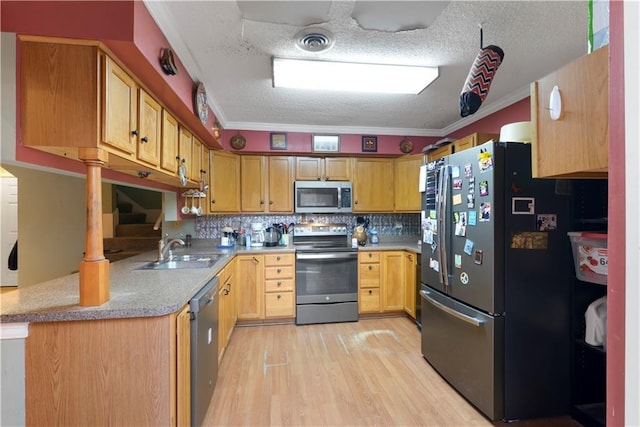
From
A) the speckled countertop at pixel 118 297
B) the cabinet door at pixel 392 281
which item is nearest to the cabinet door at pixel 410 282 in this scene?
the cabinet door at pixel 392 281

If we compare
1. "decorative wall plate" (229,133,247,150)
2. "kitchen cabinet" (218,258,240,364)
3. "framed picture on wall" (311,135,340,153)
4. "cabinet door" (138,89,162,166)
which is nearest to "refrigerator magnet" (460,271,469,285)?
"kitchen cabinet" (218,258,240,364)

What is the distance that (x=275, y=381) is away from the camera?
7.30 feet

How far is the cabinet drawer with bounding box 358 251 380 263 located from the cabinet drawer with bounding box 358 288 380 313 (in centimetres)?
36

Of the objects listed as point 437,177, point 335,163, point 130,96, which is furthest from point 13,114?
point 335,163

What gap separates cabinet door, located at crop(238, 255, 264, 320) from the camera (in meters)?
3.28

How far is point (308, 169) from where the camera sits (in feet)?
12.4

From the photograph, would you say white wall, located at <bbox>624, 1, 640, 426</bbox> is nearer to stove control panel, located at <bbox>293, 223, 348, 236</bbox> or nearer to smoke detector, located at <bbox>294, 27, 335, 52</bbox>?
smoke detector, located at <bbox>294, 27, 335, 52</bbox>

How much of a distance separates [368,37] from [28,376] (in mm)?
2452

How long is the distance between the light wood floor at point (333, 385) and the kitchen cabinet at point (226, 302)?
188mm

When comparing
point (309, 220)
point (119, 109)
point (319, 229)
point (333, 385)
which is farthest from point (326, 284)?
point (119, 109)

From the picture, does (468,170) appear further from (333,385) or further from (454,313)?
(333,385)

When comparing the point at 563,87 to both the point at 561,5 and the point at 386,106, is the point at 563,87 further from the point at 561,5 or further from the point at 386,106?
the point at 386,106

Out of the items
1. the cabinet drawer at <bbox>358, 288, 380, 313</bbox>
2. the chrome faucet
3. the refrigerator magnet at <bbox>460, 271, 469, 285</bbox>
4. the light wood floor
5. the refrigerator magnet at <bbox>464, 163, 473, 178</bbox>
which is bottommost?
the light wood floor

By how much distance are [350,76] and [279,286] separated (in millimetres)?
2284
